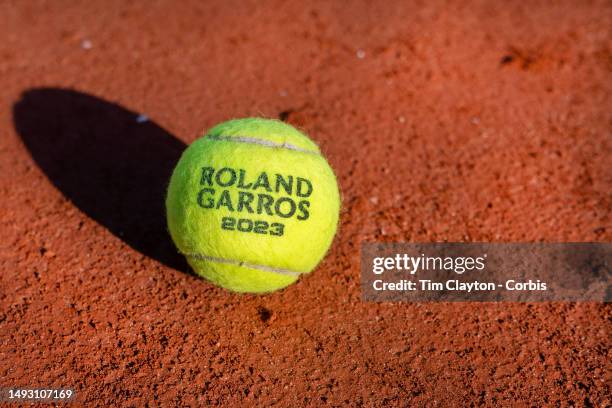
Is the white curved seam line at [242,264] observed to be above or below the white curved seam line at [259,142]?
below

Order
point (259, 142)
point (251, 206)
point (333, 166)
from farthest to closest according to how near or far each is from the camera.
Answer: point (333, 166)
point (259, 142)
point (251, 206)

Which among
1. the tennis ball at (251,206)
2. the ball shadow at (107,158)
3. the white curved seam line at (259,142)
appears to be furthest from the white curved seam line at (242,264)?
the white curved seam line at (259,142)

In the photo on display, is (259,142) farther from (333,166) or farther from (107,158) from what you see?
(107,158)

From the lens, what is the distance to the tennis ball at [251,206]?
3270 mm

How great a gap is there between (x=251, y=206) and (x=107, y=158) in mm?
1878

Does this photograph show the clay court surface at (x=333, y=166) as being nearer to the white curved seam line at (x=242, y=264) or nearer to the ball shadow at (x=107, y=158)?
the ball shadow at (x=107, y=158)

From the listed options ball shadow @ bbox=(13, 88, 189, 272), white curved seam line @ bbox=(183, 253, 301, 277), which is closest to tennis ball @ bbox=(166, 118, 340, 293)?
white curved seam line @ bbox=(183, 253, 301, 277)

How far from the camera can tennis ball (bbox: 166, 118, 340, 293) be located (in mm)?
3270

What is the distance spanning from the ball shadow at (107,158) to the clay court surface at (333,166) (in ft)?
0.05

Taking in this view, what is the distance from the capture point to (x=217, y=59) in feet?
18.3

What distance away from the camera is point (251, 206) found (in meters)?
3.26

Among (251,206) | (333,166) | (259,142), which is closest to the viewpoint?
(251,206)

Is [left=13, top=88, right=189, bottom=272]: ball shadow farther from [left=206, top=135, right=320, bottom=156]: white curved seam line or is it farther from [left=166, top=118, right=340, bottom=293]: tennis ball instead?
[left=206, top=135, right=320, bottom=156]: white curved seam line

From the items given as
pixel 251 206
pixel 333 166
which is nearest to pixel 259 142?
pixel 251 206
